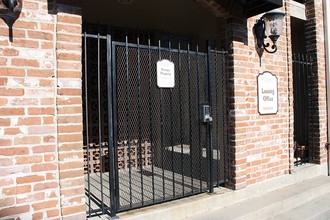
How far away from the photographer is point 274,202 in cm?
385

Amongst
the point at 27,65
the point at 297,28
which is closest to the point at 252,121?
the point at 27,65

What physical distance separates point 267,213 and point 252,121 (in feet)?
3.76

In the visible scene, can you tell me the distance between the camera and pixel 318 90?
207 inches

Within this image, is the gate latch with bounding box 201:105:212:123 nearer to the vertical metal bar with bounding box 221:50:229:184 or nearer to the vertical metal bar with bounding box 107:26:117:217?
the vertical metal bar with bounding box 221:50:229:184

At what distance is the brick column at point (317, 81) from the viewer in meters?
5.27

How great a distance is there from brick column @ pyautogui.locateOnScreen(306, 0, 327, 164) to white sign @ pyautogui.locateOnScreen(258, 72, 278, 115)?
1.42 meters

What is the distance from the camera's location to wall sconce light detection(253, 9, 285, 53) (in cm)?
401

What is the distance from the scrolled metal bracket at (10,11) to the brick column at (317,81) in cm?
469

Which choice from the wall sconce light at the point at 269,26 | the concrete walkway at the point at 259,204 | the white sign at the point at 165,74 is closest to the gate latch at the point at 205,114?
the white sign at the point at 165,74

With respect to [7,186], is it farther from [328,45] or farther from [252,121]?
[328,45]

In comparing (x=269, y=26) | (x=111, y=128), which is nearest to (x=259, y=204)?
(x=111, y=128)

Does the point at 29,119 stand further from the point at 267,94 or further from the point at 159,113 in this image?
the point at 267,94

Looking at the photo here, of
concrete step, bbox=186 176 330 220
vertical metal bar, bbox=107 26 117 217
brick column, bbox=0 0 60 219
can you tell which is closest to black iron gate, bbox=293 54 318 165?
concrete step, bbox=186 176 330 220

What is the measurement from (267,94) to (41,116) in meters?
2.97
